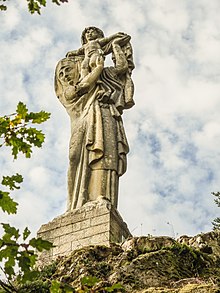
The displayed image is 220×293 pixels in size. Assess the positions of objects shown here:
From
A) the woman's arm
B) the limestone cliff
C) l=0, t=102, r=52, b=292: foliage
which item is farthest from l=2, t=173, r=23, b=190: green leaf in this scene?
the woman's arm

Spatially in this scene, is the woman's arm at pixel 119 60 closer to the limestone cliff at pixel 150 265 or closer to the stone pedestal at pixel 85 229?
the stone pedestal at pixel 85 229

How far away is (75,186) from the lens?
414 inches

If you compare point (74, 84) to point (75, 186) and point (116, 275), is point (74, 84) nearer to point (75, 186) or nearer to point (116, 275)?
point (75, 186)

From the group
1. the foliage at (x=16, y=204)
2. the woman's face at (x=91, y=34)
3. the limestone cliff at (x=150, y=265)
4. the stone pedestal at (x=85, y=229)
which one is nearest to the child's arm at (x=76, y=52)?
the woman's face at (x=91, y=34)

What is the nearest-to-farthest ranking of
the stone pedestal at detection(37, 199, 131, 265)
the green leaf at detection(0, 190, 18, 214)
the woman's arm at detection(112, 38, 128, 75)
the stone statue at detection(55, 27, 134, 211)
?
the green leaf at detection(0, 190, 18, 214), the stone pedestal at detection(37, 199, 131, 265), the stone statue at detection(55, 27, 134, 211), the woman's arm at detection(112, 38, 128, 75)

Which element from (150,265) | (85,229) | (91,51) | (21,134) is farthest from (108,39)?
(21,134)

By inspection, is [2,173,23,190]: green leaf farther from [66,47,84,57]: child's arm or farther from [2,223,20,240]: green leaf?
[66,47,84,57]: child's arm

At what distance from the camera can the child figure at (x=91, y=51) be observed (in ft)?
38.7

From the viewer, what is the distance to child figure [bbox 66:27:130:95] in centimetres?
1178

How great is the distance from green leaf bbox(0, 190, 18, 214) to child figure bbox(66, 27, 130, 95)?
8.36 m

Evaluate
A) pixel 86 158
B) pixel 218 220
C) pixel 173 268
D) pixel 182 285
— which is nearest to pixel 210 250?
pixel 173 268

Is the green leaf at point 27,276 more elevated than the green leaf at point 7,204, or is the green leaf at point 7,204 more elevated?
the green leaf at point 7,204

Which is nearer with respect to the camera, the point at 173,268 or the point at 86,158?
the point at 173,268

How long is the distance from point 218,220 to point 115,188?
6235 millimetres
